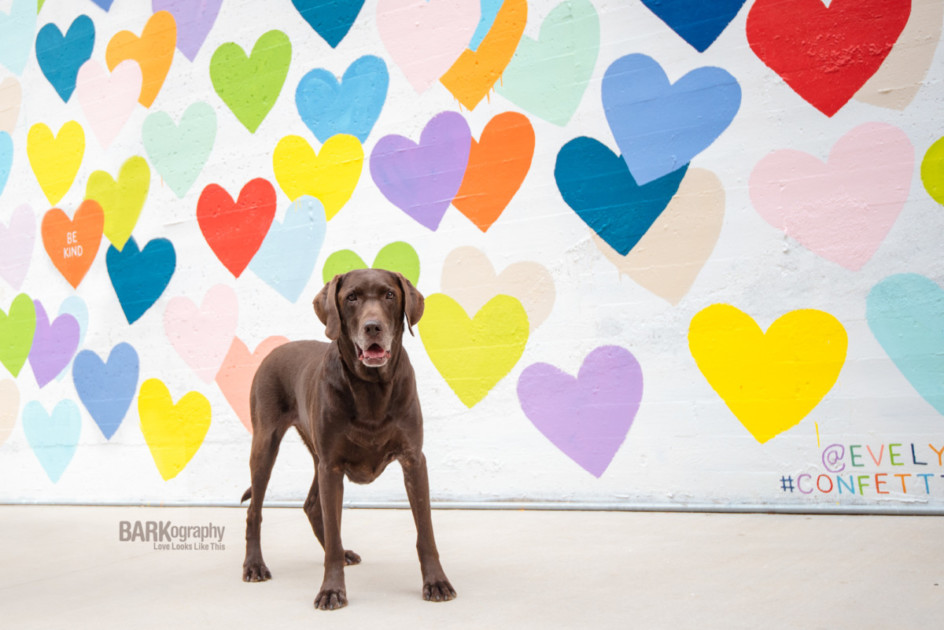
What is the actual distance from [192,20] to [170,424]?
293cm

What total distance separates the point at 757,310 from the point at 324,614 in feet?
8.50

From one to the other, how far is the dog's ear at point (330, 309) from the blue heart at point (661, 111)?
7.05 ft

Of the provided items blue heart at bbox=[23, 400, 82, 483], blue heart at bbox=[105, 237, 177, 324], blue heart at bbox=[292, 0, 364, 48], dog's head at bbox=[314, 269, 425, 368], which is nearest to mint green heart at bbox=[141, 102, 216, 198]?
blue heart at bbox=[105, 237, 177, 324]

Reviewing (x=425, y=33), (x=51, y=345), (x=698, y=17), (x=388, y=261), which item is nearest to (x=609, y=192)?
(x=698, y=17)

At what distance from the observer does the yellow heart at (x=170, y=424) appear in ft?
17.7

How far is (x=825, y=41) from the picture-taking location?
381 centimetres

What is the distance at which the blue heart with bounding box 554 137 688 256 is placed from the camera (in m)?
4.13

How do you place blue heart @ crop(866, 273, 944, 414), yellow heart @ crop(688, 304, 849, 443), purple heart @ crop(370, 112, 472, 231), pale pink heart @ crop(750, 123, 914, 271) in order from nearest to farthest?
blue heart @ crop(866, 273, 944, 414)
pale pink heart @ crop(750, 123, 914, 271)
yellow heart @ crop(688, 304, 849, 443)
purple heart @ crop(370, 112, 472, 231)

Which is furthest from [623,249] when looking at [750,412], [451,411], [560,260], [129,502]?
[129,502]

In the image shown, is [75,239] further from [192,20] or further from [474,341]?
[474,341]

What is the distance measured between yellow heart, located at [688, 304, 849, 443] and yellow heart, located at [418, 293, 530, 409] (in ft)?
3.33

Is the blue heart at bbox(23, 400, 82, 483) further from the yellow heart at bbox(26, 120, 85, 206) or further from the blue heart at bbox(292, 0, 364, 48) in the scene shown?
the blue heart at bbox(292, 0, 364, 48)

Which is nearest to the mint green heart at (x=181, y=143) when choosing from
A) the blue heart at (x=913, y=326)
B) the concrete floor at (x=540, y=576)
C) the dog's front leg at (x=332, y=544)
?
the concrete floor at (x=540, y=576)

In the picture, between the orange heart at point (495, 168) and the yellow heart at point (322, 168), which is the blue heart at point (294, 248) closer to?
the yellow heart at point (322, 168)
